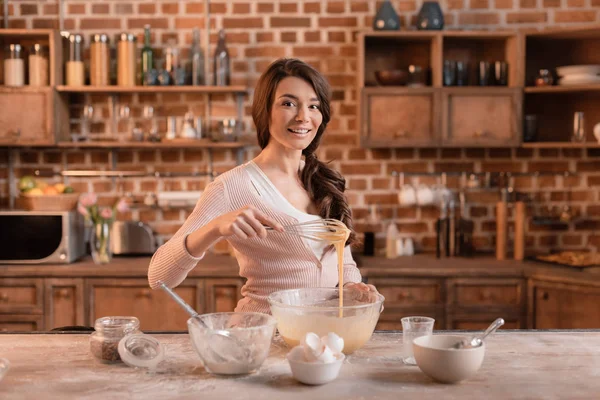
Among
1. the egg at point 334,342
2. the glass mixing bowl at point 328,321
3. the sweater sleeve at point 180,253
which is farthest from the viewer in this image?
the sweater sleeve at point 180,253

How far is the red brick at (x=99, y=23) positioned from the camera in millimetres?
4164

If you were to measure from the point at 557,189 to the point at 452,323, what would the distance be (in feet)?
3.80

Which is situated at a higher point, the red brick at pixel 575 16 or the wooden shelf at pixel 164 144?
the red brick at pixel 575 16

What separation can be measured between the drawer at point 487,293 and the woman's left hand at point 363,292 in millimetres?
1910

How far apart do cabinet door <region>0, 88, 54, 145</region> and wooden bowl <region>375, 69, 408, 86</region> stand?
1832mm

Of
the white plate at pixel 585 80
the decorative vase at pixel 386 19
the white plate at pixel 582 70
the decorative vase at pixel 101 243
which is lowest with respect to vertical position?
the decorative vase at pixel 101 243

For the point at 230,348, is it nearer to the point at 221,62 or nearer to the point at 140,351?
the point at 140,351

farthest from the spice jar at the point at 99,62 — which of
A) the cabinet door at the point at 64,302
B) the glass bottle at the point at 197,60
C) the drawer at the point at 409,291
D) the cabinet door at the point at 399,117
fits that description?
the drawer at the point at 409,291

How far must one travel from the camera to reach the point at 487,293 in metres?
3.68

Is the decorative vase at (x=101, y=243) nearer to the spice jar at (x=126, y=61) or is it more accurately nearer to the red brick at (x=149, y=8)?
the spice jar at (x=126, y=61)

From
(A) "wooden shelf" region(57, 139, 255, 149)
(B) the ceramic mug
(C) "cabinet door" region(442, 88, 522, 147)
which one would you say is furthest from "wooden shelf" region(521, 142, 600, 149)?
(A) "wooden shelf" region(57, 139, 255, 149)

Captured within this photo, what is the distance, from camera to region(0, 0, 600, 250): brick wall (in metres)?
4.16

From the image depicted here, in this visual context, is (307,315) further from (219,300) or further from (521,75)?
(521,75)

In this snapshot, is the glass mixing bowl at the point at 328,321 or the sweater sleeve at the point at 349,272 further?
the sweater sleeve at the point at 349,272
